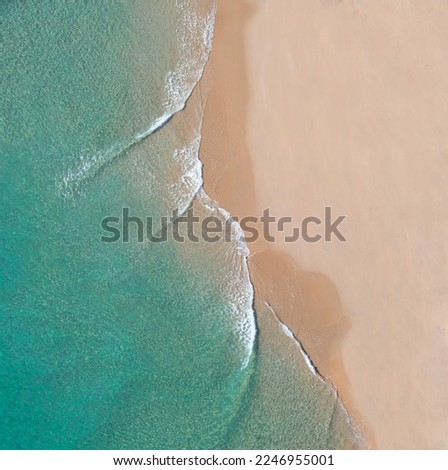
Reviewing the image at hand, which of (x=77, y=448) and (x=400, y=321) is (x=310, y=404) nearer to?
(x=400, y=321)

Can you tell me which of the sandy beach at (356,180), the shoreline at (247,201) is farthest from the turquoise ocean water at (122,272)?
the sandy beach at (356,180)

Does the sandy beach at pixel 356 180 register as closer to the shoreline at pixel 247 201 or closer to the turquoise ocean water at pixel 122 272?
the shoreline at pixel 247 201

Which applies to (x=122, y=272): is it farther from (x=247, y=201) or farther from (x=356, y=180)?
(x=356, y=180)

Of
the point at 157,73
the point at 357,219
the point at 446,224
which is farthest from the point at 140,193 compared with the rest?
the point at 446,224

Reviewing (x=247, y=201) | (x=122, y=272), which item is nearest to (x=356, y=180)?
(x=247, y=201)

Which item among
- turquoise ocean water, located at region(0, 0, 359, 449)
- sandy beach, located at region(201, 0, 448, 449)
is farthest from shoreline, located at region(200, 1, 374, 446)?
turquoise ocean water, located at region(0, 0, 359, 449)

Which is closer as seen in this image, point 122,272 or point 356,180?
point 356,180

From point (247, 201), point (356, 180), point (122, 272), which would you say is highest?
point (356, 180)
